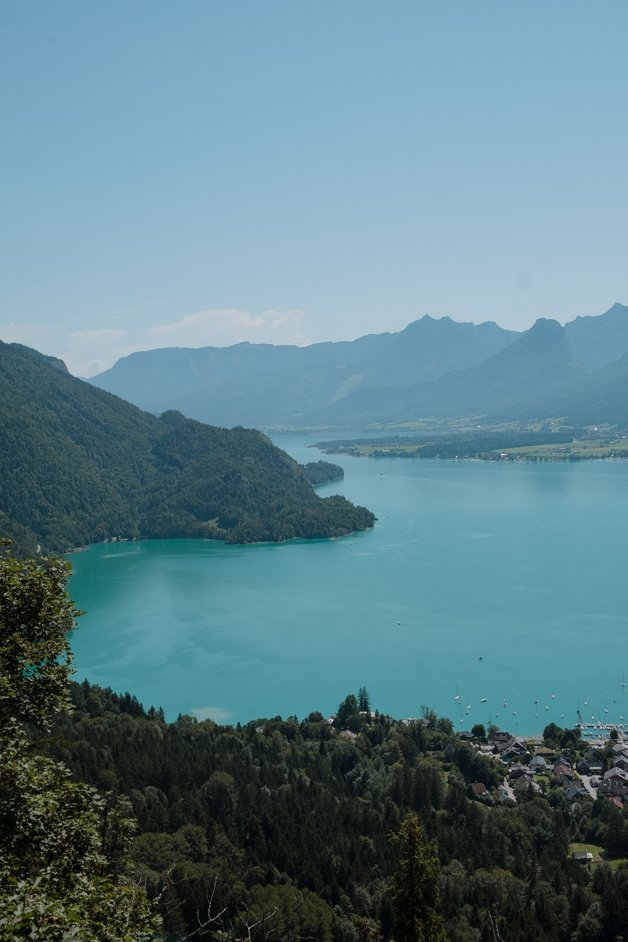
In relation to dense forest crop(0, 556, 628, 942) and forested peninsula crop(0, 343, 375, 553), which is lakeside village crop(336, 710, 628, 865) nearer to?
dense forest crop(0, 556, 628, 942)

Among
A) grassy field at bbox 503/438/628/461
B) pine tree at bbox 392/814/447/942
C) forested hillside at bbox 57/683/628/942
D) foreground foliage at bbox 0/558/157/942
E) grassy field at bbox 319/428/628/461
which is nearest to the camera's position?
foreground foliage at bbox 0/558/157/942

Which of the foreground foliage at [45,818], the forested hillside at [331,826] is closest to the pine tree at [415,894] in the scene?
the foreground foliage at [45,818]

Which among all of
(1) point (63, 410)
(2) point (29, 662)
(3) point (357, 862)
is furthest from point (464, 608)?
(1) point (63, 410)

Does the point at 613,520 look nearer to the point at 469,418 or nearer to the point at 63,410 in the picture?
the point at 63,410

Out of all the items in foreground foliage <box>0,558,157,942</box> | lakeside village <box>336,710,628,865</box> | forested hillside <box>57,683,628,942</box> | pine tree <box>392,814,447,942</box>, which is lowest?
lakeside village <box>336,710,628,865</box>

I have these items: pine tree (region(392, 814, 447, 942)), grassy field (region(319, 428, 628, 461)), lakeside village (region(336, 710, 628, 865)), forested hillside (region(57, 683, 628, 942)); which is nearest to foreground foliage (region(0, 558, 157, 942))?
pine tree (region(392, 814, 447, 942))

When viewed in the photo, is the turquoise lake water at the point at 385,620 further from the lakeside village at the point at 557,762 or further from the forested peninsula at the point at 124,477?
the forested peninsula at the point at 124,477
